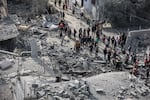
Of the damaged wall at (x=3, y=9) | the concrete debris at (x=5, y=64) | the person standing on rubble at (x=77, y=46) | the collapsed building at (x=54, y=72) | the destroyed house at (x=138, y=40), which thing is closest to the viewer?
the collapsed building at (x=54, y=72)

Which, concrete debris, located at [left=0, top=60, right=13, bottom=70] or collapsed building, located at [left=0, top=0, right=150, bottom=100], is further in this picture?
concrete debris, located at [left=0, top=60, right=13, bottom=70]

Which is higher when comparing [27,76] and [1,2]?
[1,2]

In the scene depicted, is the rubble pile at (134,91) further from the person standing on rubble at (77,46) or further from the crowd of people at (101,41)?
the person standing on rubble at (77,46)

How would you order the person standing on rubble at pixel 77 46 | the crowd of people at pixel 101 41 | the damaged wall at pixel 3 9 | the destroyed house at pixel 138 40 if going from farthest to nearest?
the damaged wall at pixel 3 9, the destroyed house at pixel 138 40, the person standing on rubble at pixel 77 46, the crowd of people at pixel 101 41

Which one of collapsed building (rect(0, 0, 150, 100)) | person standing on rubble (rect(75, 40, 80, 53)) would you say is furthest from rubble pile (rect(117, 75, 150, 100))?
person standing on rubble (rect(75, 40, 80, 53))

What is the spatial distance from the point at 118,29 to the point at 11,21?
8180mm

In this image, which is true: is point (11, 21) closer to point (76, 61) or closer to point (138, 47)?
point (76, 61)

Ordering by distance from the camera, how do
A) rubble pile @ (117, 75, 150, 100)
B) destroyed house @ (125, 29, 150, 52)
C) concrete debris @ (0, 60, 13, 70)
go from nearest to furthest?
1. rubble pile @ (117, 75, 150, 100)
2. concrete debris @ (0, 60, 13, 70)
3. destroyed house @ (125, 29, 150, 52)

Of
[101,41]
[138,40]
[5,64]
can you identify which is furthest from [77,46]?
[5,64]

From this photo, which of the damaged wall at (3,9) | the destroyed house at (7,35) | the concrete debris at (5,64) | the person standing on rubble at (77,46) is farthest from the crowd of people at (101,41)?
the damaged wall at (3,9)

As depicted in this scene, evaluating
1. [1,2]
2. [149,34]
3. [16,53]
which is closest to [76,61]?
[16,53]

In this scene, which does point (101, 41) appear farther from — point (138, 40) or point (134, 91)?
point (134, 91)

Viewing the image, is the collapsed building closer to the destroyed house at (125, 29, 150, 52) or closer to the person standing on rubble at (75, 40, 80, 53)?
the person standing on rubble at (75, 40, 80, 53)

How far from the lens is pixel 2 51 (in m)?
23.4
